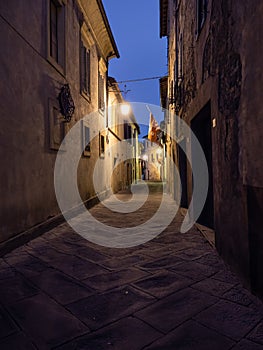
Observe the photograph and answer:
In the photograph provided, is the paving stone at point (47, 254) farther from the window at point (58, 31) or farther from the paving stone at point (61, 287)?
the window at point (58, 31)

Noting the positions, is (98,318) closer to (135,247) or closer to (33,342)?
(33,342)

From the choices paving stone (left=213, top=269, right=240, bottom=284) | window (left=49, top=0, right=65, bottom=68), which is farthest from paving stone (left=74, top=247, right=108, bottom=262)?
window (left=49, top=0, right=65, bottom=68)

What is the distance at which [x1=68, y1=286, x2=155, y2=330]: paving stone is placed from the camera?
7.92 feet

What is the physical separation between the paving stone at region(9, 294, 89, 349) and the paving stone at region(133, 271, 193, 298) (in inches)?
36.1

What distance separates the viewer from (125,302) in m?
2.72

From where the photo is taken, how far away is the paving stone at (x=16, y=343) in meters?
2.02

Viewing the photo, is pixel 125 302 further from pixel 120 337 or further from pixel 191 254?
pixel 191 254

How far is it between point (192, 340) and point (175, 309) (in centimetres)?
49

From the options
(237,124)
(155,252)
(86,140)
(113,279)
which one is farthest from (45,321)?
(86,140)

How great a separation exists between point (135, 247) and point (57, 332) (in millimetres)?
2649

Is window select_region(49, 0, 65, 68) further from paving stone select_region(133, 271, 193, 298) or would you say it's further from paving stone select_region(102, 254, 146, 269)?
paving stone select_region(133, 271, 193, 298)

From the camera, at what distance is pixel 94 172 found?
10852mm

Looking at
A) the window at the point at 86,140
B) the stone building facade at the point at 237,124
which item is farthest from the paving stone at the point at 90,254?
the window at the point at 86,140

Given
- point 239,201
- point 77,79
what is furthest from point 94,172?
point 239,201
